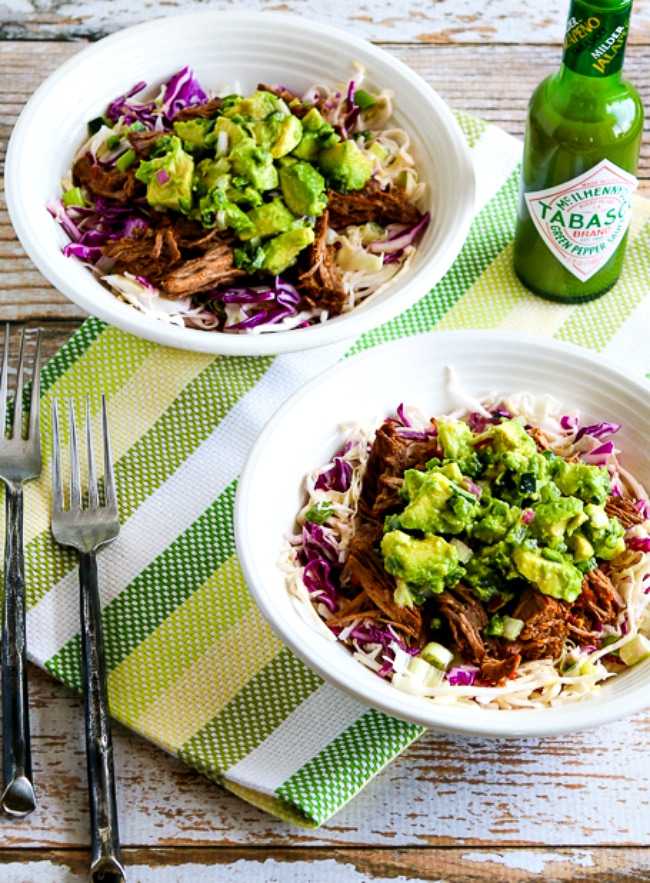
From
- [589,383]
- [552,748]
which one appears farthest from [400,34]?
[552,748]

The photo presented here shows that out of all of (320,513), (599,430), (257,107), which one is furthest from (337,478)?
(257,107)

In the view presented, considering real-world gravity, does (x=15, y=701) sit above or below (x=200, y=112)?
below

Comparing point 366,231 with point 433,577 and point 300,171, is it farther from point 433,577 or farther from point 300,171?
point 433,577

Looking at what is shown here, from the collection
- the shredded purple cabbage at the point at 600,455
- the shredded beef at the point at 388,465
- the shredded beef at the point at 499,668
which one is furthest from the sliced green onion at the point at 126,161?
the shredded beef at the point at 499,668

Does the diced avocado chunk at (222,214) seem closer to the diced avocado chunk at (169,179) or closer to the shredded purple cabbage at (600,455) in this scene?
the diced avocado chunk at (169,179)

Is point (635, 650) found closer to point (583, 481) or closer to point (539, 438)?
point (583, 481)
